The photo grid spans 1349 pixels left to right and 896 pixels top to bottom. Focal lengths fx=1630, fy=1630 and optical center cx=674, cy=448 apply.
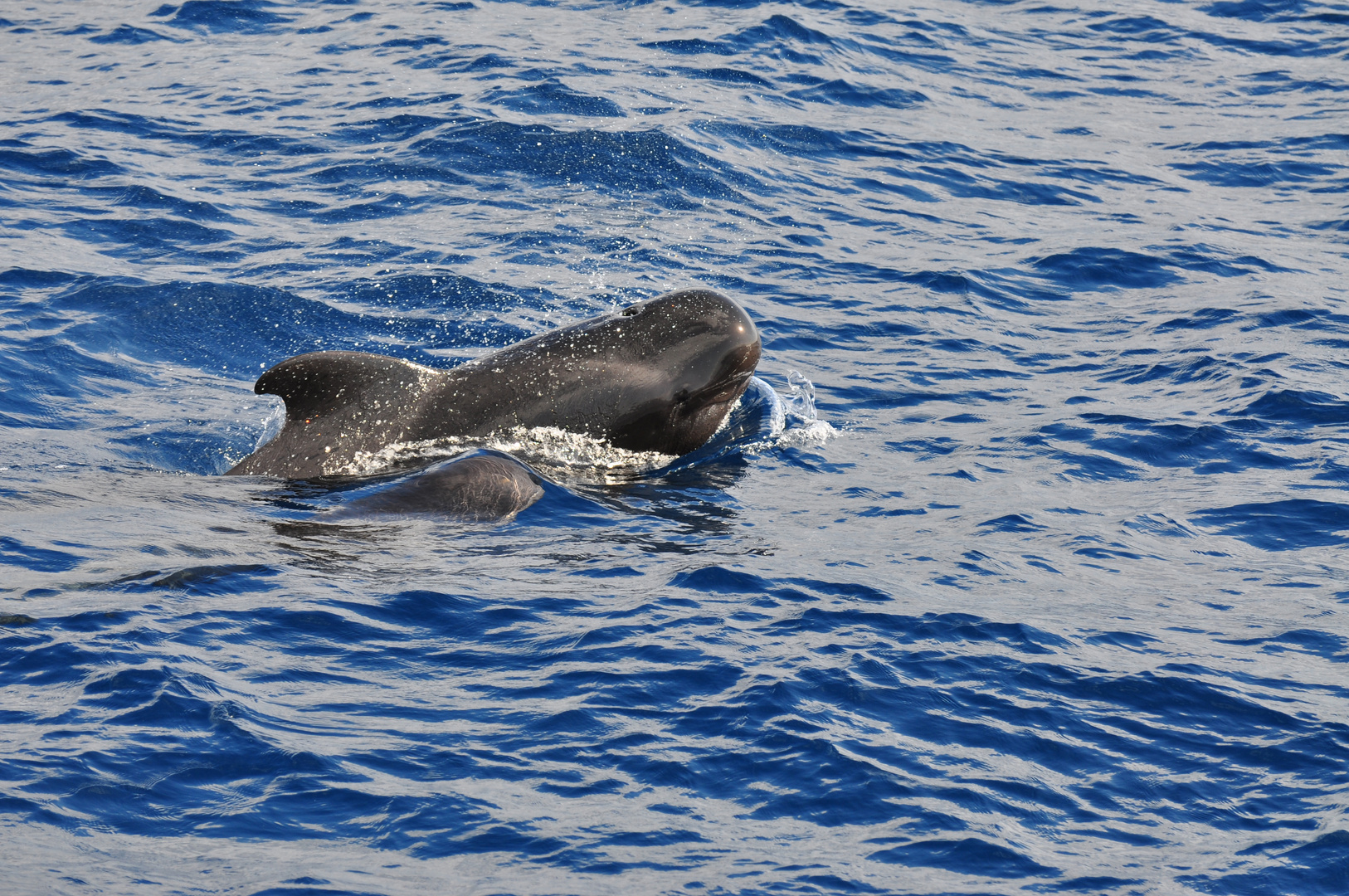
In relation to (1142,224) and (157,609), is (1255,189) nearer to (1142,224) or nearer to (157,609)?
(1142,224)

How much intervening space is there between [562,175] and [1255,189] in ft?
36.3

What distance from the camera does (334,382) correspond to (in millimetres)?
14078

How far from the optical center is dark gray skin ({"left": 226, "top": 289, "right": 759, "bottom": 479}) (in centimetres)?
1404

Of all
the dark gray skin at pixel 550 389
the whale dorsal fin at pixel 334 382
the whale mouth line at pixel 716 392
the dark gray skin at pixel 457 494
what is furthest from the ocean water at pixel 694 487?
the whale dorsal fin at pixel 334 382

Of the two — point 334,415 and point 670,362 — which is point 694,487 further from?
point 334,415

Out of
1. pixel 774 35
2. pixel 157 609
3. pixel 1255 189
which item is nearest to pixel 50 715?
pixel 157 609

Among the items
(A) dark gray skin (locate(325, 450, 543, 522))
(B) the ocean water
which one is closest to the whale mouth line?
(B) the ocean water

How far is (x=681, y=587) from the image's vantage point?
12.2 m

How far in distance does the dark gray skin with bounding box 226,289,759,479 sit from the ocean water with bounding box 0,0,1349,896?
46cm

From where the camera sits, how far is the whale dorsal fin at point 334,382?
45.2 feet

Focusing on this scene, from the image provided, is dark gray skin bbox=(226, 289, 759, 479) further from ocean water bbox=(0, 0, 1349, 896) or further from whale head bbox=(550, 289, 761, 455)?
ocean water bbox=(0, 0, 1349, 896)

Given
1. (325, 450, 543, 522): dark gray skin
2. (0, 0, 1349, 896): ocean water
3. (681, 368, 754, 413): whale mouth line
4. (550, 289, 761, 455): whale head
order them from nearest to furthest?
1. (0, 0, 1349, 896): ocean water
2. (325, 450, 543, 522): dark gray skin
3. (550, 289, 761, 455): whale head
4. (681, 368, 754, 413): whale mouth line

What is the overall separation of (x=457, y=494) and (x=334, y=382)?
1.96 meters

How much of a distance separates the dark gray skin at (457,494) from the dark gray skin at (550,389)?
1.09 metres
